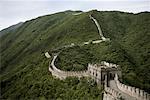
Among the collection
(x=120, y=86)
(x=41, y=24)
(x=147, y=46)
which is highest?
(x=120, y=86)

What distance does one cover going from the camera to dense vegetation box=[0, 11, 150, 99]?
197 feet

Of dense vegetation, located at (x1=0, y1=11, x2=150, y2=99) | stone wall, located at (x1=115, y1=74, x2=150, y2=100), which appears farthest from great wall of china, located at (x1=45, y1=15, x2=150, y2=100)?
dense vegetation, located at (x1=0, y1=11, x2=150, y2=99)

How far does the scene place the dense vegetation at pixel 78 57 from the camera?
197ft

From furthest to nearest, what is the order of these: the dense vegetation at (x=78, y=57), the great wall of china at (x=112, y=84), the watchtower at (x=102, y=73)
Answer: the dense vegetation at (x=78, y=57), the watchtower at (x=102, y=73), the great wall of china at (x=112, y=84)

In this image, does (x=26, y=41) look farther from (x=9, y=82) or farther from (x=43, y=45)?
(x=9, y=82)

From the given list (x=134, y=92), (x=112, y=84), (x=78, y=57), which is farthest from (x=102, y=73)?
(x=78, y=57)

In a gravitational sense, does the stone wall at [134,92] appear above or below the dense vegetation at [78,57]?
above

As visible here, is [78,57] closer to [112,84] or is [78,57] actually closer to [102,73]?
[102,73]

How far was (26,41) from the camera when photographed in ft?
508

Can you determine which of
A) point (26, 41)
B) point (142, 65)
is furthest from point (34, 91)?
point (26, 41)

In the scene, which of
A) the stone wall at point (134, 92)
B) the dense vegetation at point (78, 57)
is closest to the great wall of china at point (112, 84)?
the stone wall at point (134, 92)

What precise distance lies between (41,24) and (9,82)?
373 ft

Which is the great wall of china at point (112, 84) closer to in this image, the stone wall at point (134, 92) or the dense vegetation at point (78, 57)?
the stone wall at point (134, 92)

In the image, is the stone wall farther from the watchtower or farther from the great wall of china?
the watchtower
